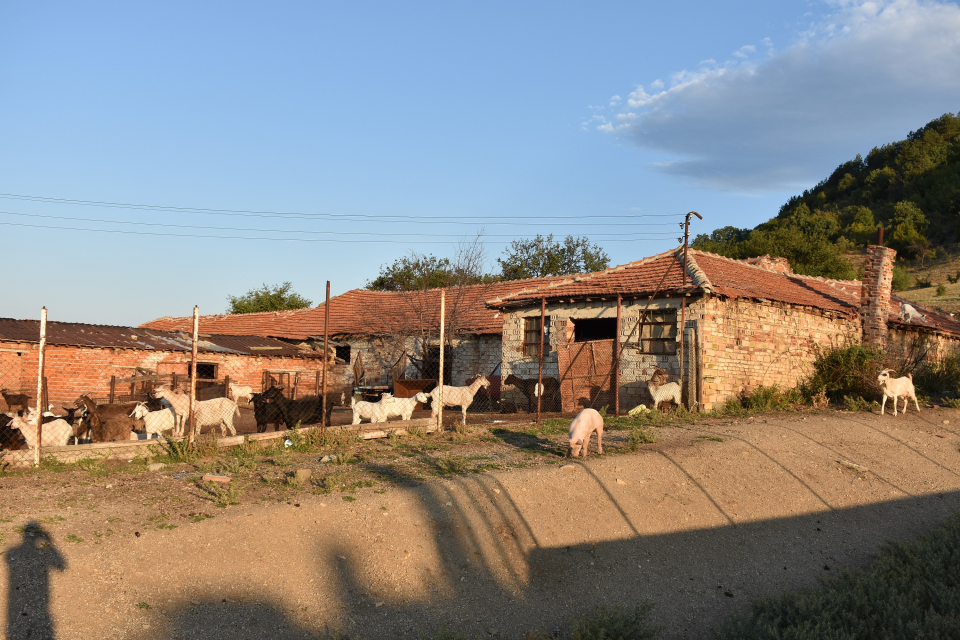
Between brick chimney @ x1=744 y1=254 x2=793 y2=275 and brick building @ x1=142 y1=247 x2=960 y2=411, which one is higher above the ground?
brick chimney @ x1=744 y1=254 x2=793 y2=275

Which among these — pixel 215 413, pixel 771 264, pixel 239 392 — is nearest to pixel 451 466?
pixel 215 413

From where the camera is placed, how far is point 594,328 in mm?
21844

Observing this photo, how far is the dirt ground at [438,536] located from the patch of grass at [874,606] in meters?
0.46

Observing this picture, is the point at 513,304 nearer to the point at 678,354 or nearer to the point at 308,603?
→ the point at 678,354

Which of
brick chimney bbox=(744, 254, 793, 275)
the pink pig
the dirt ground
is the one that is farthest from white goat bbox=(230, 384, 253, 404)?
brick chimney bbox=(744, 254, 793, 275)

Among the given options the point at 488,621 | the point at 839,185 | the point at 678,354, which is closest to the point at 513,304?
the point at 678,354

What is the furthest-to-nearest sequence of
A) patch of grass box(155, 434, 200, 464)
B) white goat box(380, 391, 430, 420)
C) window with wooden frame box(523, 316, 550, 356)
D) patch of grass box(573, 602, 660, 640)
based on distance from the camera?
window with wooden frame box(523, 316, 550, 356), white goat box(380, 391, 430, 420), patch of grass box(155, 434, 200, 464), patch of grass box(573, 602, 660, 640)

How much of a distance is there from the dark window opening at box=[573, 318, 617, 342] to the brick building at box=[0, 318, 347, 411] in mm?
10207

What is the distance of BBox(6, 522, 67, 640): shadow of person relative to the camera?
571 centimetres

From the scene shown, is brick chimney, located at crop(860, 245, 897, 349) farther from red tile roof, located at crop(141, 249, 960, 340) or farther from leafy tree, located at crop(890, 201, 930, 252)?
leafy tree, located at crop(890, 201, 930, 252)

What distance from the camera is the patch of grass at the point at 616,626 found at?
603 cm

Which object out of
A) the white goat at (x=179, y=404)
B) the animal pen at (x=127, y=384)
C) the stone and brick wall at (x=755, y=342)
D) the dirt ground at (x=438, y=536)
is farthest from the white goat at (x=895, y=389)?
the white goat at (x=179, y=404)

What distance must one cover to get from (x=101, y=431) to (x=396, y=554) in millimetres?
8057

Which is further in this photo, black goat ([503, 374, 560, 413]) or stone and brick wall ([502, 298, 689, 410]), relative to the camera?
black goat ([503, 374, 560, 413])
